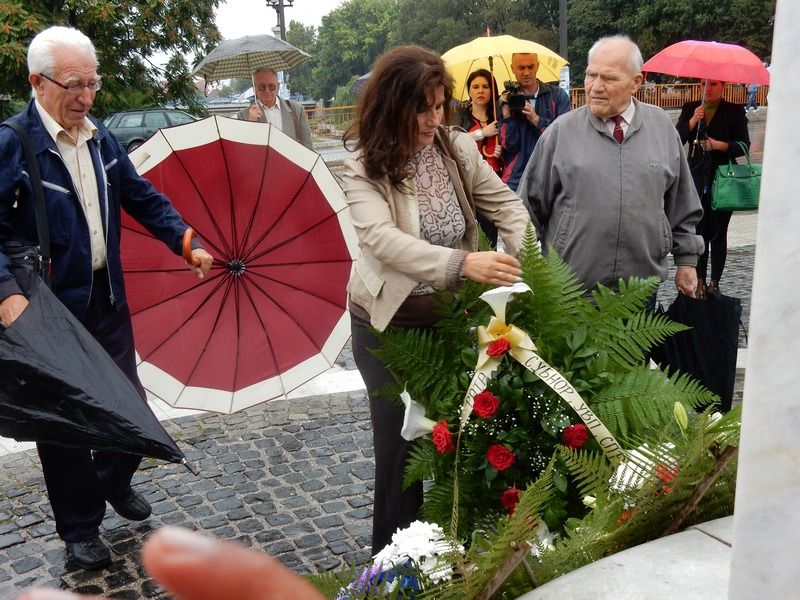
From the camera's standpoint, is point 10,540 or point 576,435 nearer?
point 576,435

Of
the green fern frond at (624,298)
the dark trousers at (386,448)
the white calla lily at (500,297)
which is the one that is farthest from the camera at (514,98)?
the white calla lily at (500,297)

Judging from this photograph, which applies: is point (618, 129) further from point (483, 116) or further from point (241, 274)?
point (483, 116)

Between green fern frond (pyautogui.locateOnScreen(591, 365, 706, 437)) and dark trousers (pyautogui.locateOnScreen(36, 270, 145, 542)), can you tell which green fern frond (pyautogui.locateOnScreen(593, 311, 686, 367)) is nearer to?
green fern frond (pyautogui.locateOnScreen(591, 365, 706, 437))

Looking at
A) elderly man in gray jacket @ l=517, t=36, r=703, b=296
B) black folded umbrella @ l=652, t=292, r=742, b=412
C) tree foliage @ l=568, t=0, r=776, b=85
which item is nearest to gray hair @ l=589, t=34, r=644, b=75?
elderly man in gray jacket @ l=517, t=36, r=703, b=296

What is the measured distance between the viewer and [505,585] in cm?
138

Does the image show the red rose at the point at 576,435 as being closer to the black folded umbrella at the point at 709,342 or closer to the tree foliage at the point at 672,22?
the black folded umbrella at the point at 709,342

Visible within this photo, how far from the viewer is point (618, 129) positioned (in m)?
3.64

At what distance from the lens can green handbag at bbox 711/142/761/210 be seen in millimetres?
6723

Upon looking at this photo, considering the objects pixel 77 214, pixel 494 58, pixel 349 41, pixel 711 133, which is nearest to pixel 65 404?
pixel 77 214

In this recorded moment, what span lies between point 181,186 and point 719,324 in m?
2.36

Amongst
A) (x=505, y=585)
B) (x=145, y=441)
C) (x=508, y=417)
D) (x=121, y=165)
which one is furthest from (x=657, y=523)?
(x=121, y=165)

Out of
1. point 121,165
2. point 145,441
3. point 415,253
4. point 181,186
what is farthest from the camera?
point 181,186

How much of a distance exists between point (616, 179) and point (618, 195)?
0.21ft

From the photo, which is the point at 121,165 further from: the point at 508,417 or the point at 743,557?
the point at 743,557
